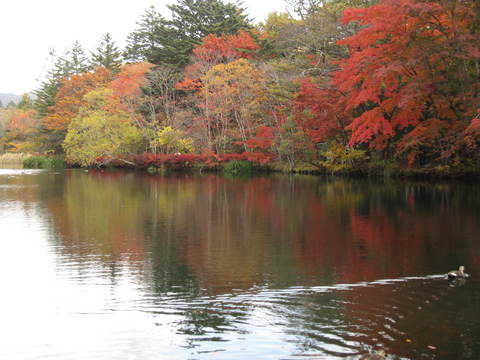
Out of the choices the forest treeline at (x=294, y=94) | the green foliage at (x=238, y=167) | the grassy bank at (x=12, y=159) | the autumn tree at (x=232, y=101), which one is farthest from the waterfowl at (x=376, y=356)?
the grassy bank at (x=12, y=159)

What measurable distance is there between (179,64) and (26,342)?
128 feet

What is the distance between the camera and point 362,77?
934 inches

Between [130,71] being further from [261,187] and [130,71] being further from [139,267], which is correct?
[139,267]

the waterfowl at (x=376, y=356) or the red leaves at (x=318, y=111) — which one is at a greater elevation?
the red leaves at (x=318, y=111)

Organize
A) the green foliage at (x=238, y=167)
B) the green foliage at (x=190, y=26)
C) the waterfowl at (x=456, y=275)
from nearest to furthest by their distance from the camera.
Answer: the waterfowl at (x=456, y=275) < the green foliage at (x=238, y=167) < the green foliage at (x=190, y=26)

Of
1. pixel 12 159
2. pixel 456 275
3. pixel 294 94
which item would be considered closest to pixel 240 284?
pixel 456 275

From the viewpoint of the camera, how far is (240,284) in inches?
301

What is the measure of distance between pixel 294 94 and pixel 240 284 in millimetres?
23930

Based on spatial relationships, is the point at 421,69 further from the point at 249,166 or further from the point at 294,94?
the point at 249,166

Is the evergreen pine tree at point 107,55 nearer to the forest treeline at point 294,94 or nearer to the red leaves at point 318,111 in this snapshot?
the forest treeline at point 294,94

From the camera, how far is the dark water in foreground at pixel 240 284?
558cm

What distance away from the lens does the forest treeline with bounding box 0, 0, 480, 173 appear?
71.2ft

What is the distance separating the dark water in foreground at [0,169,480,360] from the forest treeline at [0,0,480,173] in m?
8.10

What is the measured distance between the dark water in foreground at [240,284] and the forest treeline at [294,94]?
319 inches
